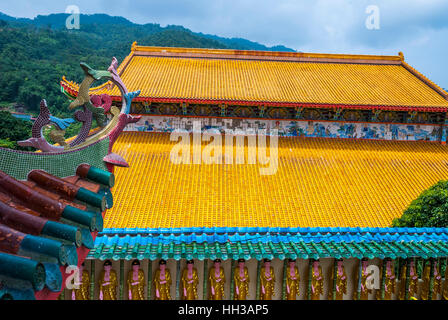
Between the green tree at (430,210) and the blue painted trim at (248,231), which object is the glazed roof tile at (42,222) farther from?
the green tree at (430,210)

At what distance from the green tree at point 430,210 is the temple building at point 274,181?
122 centimetres

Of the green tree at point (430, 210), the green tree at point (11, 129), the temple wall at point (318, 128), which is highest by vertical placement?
the green tree at point (11, 129)

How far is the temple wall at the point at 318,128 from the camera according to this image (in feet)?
37.4

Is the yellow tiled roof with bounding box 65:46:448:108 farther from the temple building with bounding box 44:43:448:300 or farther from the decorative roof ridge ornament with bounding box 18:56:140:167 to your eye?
the decorative roof ridge ornament with bounding box 18:56:140:167

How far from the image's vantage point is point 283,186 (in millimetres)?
8977

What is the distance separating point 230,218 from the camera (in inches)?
305

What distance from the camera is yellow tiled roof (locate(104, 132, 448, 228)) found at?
7773 millimetres

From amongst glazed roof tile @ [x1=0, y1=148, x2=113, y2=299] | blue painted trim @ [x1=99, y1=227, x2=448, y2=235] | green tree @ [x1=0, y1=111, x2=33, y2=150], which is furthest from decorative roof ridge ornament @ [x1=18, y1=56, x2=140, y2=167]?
green tree @ [x1=0, y1=111, x2=33, y2=150]

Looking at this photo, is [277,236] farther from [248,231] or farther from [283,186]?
[283,186]

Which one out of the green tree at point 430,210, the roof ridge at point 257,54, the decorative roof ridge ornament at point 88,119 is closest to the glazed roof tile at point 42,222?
the decorative roof ridge ornament at point 88,119

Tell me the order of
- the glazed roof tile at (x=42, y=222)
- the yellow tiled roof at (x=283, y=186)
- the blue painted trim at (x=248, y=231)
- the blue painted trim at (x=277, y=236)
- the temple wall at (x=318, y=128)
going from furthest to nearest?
the temple wall at (x=318, y=128) → the yellow tiled roof at (x=283, y=186) → the blue painted trim at (x=248, y=231) → the blue painted trim at (x=277, y=236) → the glazed roof tile at (x=42, y=222)

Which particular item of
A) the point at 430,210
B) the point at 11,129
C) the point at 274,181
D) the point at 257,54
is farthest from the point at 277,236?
the point at 11,129

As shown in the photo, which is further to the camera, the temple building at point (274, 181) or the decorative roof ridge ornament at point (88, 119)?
the temple building at point (274, 181)

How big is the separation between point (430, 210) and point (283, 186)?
11.5 ft
